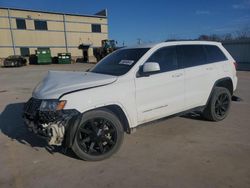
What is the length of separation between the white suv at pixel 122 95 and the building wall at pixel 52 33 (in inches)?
1514

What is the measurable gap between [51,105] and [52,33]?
4173cm

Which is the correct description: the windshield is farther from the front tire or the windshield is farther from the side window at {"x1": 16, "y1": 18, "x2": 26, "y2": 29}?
the side window at {"x1": 16, "y1": 18, "x2": 26, "y2": 29}

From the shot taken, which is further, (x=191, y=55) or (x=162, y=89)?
(x=191, y=55)

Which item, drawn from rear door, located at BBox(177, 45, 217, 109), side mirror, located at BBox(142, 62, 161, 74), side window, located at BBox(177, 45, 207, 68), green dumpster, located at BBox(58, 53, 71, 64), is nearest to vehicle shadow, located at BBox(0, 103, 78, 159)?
side mirror, located at BBox(142, 62, 161, 74)

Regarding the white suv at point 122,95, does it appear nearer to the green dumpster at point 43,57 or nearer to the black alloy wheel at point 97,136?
the black alloy wheel at point 97,136

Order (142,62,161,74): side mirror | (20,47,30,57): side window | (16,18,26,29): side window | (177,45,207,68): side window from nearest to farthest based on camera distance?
(142,62,161,74): side mirror
(177,45,207,68): side window
(16,18,26,29): side window
(20,47,30,57): side window

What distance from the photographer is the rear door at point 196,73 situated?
15.8 ft

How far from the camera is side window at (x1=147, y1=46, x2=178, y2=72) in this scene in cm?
445

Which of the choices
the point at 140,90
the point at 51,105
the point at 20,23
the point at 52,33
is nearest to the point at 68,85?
the point at 51,105

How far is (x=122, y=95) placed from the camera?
3.91 m

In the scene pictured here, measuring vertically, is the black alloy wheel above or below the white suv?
below

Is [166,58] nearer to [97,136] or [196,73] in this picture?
[196,73]

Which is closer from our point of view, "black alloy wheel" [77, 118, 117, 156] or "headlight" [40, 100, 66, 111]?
"headlight" [40, 100, 66, 111]

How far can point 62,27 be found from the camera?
43.1 m
